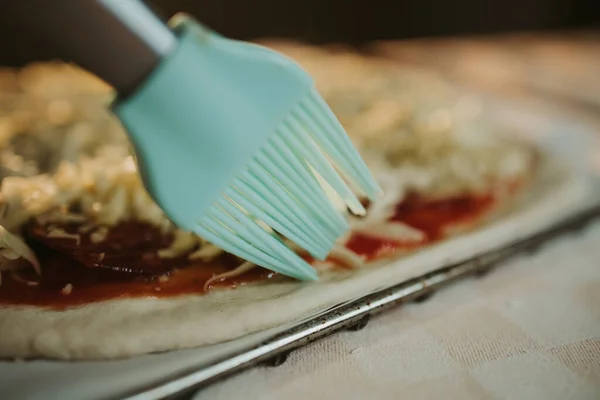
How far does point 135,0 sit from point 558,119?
1302 millimetres

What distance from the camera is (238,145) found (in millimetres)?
620

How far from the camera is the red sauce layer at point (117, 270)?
0.75 m

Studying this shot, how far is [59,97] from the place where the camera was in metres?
1.46

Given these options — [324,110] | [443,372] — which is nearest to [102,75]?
[324,110]

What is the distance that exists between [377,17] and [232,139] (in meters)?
2.27

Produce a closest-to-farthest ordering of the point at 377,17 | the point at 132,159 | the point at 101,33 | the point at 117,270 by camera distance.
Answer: the point at 101,33
the point at 117,270
the point at 132,159
the point at 377,17

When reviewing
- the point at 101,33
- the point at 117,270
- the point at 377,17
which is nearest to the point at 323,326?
the point at 117,270

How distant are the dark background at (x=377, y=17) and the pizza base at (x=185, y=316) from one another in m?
1.86

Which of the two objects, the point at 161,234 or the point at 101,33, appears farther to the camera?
the point at 161,234

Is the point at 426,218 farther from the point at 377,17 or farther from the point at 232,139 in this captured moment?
the point at 377,17

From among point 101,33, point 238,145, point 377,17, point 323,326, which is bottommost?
point 377,17

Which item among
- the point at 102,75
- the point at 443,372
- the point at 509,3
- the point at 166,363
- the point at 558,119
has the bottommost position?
the point at 509,3

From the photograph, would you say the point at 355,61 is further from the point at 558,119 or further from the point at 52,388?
the point at 52,388

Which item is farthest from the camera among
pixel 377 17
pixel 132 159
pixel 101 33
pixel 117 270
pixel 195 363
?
pixel 377 17
